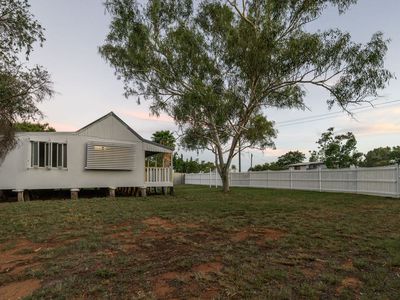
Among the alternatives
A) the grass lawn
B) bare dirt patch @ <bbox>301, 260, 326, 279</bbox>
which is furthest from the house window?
bare dirt patch @ <bbox>301, 260, 326, 279</bbox>

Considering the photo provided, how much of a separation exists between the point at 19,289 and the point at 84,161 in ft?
40.1

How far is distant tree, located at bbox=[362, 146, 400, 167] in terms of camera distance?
42759mm

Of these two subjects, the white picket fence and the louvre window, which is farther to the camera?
the louvre window

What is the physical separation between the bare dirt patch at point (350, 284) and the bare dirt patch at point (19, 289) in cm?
329

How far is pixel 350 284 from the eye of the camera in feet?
12.9

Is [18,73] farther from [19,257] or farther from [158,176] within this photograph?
[158,176]

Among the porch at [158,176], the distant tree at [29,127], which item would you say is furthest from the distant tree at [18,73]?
the porch at [158,176]

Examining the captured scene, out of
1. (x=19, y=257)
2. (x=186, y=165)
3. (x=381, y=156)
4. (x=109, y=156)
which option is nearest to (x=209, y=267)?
(x=19, y=257)

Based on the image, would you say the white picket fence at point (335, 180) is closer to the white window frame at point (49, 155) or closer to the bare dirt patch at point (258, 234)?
the bare dirt patch at point (258, 234)

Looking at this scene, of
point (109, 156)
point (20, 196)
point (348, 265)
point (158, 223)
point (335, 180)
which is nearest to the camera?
point (348, 265)

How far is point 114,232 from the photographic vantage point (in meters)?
Answer: 6.95

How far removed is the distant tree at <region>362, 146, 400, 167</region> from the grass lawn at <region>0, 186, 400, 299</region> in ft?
125

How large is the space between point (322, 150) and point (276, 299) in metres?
33.8

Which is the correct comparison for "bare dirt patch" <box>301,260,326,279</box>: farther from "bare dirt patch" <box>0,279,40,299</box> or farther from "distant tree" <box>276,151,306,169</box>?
"distant tree" <box>276,151,306,169</box>
